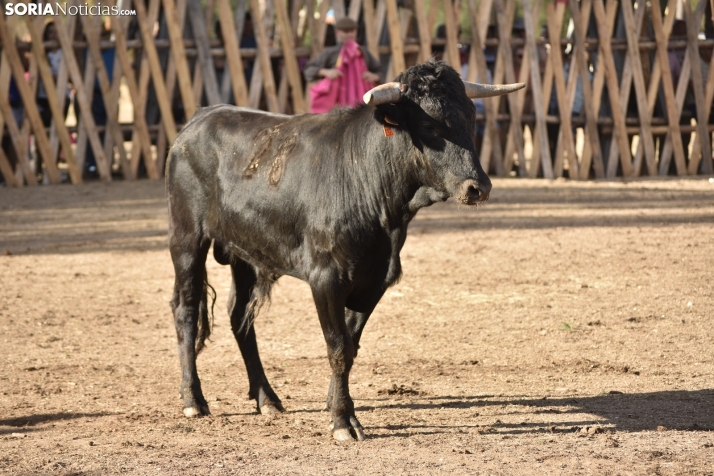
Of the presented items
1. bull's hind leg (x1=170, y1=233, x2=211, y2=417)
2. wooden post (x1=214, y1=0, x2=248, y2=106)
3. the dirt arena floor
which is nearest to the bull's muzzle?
the dirt arena floor

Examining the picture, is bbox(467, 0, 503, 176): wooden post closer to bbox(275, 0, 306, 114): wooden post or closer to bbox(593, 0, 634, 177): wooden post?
bbox(593, 0, 634, 177): wooden post

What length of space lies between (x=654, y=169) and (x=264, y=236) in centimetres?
1142

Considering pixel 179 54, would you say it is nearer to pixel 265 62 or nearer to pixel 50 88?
pixel 265 62

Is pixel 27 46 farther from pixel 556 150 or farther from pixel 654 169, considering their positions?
pixel 654 169

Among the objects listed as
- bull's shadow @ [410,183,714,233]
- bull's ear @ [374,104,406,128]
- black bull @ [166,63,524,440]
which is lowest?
bull's shadow @ [410,183,714,233]

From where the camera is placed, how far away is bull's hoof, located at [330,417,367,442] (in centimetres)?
546

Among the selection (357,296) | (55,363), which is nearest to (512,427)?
(357,296)

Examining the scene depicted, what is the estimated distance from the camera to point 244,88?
15734mm

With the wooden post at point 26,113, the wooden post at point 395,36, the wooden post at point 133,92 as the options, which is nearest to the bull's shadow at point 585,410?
the wooden post at point 395,36

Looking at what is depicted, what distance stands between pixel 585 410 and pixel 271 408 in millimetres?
1825

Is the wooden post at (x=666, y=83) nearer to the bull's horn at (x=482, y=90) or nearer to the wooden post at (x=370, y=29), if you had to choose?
the wooden post at (x=370, y=29)

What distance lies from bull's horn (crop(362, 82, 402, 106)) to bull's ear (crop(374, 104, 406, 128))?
84 mm

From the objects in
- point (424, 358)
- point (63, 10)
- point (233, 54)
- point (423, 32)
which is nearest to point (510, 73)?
point (423, 32)

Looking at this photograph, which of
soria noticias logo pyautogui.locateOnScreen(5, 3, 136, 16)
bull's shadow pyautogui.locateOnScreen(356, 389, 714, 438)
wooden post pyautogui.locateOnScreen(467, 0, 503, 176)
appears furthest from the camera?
wooden post pyautogui.locateOnScreen(467, 0, 503, 176)
